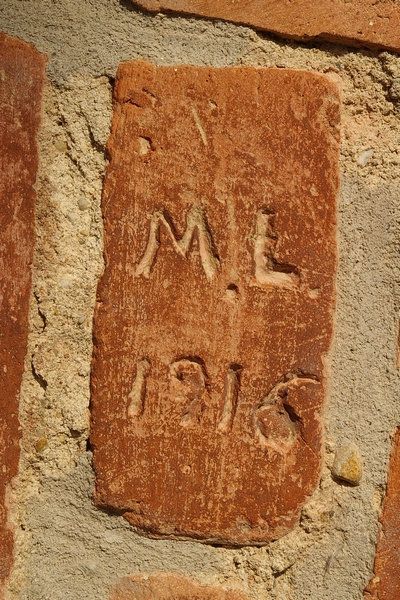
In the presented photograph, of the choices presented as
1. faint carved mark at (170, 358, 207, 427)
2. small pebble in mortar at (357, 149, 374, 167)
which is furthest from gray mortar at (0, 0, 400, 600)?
faint carved mark at (170, 358, 207, 427)

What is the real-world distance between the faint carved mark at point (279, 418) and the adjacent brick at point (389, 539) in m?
0.14

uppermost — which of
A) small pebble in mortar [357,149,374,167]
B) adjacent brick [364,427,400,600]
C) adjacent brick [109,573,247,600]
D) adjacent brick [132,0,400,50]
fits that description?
adjacent brick [132,0,400,50]

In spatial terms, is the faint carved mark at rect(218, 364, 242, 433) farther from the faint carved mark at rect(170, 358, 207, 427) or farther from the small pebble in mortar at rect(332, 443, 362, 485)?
the small pebble in mortar at rect(332, 443, 362, 485)

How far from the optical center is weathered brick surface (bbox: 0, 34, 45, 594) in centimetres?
71

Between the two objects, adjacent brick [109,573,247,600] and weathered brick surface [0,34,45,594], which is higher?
weathered brick surface [0,34,45,594]

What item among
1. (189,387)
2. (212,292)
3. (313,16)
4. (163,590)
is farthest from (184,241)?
(163,590)

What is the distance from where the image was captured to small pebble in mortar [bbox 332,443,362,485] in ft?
2.53

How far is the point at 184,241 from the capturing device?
0.72 metres

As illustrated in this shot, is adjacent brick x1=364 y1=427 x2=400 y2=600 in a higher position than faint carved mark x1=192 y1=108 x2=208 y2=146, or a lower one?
lower

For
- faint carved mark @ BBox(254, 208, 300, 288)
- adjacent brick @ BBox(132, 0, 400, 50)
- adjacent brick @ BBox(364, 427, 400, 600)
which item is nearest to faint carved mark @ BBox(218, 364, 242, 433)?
faint carved mark @ BBox(254, 208, 300, 288)

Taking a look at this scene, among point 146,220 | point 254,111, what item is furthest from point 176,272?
point 254,111

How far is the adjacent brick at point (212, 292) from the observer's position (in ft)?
2.37

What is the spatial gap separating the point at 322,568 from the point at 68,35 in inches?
28.1

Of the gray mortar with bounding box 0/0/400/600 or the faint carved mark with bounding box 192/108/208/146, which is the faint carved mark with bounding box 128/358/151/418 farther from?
the faint carved mark with bounding box 192/108/208/146
